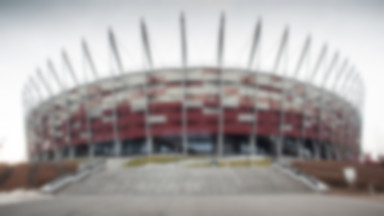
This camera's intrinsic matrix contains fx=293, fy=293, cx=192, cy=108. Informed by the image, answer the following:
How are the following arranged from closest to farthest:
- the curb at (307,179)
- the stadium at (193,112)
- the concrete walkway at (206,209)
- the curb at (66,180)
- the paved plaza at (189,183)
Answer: the concrete walkway at (206,209)
the curb at (307,179)
the paved plaza at (189,183)
the curb at (66,180)
the stadium at (193,112)

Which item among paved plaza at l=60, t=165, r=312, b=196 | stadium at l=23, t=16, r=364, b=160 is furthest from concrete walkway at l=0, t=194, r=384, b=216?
stadium at l=23, t=16, r=364, b=160

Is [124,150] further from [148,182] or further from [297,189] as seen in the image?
A: [297,189]

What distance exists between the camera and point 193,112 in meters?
39.0

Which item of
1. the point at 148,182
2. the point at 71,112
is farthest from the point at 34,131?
the point at 148,182

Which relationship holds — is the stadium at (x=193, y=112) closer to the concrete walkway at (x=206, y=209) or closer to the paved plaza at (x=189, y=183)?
the paved plaza at (x=189, y=183)

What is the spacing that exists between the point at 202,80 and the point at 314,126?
19.0 m

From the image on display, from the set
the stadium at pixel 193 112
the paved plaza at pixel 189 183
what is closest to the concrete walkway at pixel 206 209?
the paved plaza at pixel 189 183

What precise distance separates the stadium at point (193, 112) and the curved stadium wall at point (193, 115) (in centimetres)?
13

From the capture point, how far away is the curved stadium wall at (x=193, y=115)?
39.1 m

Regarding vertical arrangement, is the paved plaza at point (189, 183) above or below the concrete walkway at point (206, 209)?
below

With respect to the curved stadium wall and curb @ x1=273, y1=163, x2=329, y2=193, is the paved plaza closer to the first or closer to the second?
curb @ x1=273, y1=163, x2=329, y2=193

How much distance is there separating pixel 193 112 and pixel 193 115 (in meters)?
0.42

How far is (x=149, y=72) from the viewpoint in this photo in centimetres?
3994

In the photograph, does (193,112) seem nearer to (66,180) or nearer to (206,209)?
(66,180)
